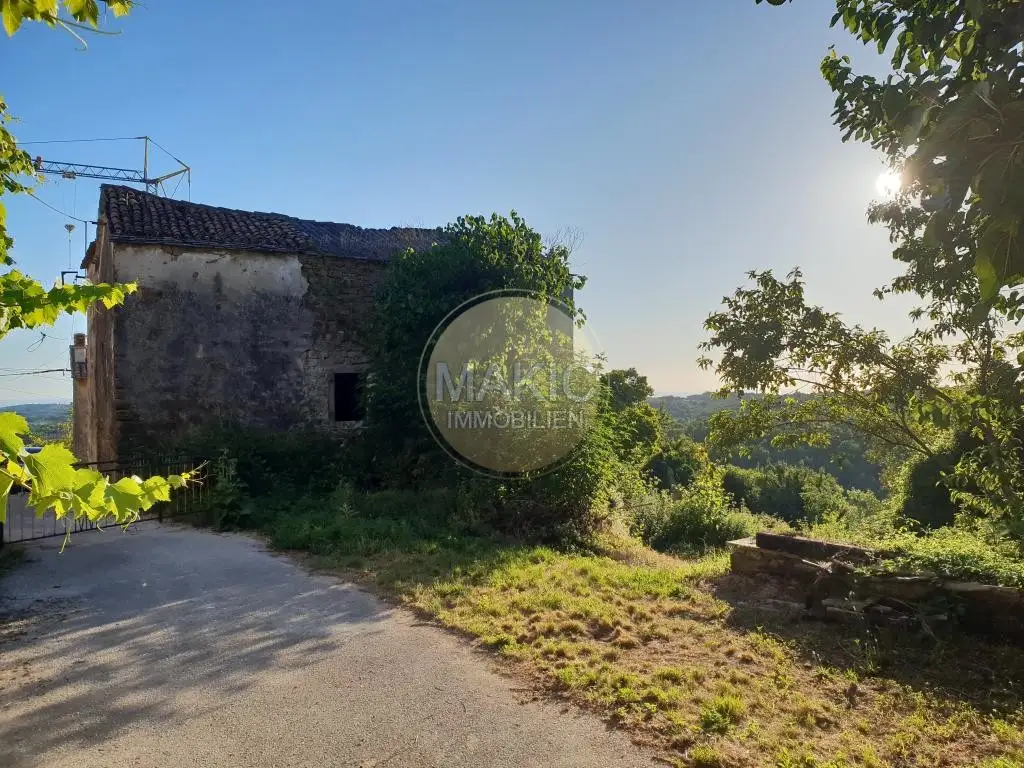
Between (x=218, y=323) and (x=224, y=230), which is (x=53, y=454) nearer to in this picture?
(x=218, y=323)

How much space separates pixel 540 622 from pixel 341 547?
3.32 metres

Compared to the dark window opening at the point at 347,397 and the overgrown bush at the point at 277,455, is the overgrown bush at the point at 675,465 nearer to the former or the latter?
the dark window opening at the point at 347,397

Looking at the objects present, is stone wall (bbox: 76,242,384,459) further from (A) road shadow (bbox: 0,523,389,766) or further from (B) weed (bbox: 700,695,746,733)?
(B) weed (bbox: 700,695,746,733)

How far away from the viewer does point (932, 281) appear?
726 cm

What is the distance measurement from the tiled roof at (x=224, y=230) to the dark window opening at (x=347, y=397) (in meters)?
2.64

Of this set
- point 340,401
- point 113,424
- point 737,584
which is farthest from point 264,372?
point 737,584

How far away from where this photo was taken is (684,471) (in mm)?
30344

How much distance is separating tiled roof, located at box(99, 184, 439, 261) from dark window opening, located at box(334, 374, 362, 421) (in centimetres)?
264

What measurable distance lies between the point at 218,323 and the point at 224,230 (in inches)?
81.8

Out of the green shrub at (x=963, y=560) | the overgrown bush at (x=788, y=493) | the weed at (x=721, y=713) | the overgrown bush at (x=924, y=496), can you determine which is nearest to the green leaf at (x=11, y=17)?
the weed at (x=721, y=713)

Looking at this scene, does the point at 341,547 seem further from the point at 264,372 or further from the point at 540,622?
the point at 264,372

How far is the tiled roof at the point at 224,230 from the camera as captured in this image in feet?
37.1

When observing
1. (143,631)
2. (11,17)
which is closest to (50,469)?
(11,17)

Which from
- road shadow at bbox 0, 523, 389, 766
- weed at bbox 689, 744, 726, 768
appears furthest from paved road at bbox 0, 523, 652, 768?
weed at bbox 689, 744, 726, 768
